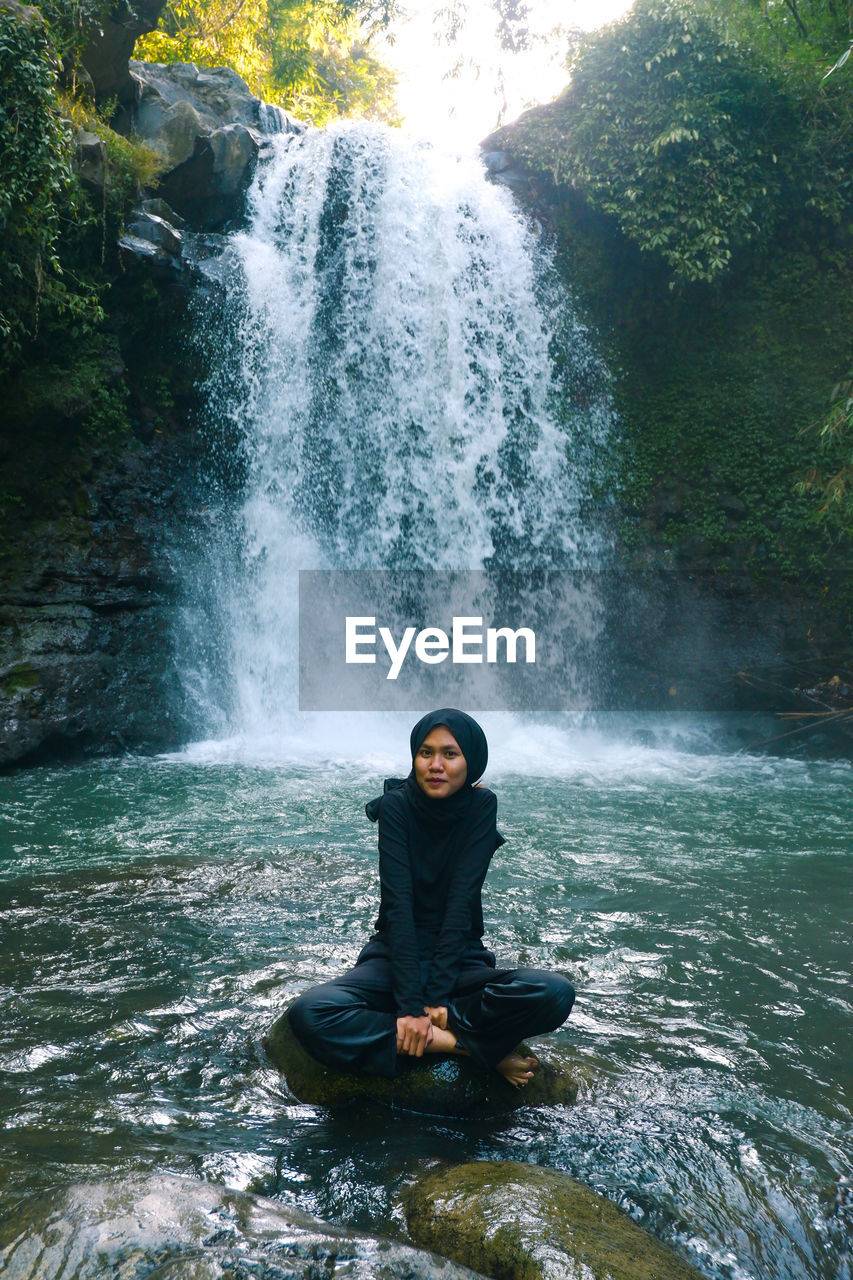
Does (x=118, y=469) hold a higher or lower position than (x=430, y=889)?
higher

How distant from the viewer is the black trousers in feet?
8.70

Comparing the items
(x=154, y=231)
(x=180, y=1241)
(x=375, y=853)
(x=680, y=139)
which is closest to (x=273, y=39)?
(x=680, y=139)

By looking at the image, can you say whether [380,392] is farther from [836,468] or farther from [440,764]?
[440,764]

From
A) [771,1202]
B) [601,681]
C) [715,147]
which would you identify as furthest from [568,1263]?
[715,147]

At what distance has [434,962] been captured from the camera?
9.46 ft

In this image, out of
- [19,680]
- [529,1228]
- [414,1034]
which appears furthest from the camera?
[19,680]

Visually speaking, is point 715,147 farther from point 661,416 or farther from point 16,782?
point 16,782

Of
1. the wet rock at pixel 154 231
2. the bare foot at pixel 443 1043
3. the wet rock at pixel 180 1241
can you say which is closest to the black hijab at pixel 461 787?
the bare foot at pixel 443 1043

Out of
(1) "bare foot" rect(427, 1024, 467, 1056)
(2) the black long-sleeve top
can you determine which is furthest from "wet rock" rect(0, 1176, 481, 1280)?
(2) the black long-sleeve top

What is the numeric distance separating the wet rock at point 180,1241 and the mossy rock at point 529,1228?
6.4 inches

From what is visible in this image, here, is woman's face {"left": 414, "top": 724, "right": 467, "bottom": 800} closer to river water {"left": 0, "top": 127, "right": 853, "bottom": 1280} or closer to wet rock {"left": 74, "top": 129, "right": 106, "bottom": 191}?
river water {"left": 0, "top": 127, "right": 853, "bottom": 1280}

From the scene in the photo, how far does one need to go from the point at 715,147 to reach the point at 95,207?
8115 mm

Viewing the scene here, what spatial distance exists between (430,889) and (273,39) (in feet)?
71.6

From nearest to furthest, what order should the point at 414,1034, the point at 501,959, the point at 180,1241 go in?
the point at 180,1241 < the point at 414,1034 < the point at 501,959
